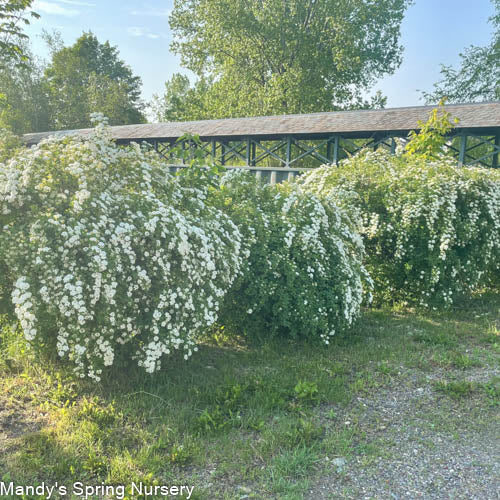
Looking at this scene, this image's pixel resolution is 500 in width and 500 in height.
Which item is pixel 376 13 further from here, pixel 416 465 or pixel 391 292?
pixel 416 465

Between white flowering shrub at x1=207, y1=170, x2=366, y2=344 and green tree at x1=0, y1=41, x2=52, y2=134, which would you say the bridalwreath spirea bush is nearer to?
white flowering shrub at x1=207, y1=170, x2=366, y2=344

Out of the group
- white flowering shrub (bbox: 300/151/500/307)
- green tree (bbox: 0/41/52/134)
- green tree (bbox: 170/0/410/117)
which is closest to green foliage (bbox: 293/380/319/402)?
white flowering shrub (bbox: 300/151/500/307)

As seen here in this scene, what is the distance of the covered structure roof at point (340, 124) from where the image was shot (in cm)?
1248

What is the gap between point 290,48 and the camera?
2425 cm

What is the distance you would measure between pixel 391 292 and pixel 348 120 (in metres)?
9.89

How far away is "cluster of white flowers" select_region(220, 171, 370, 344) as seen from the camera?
13.6ft

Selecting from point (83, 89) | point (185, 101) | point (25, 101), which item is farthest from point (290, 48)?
point (25, 101)

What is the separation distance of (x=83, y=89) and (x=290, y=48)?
1824 cm

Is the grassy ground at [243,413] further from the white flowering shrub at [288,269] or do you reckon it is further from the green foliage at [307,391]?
the white flowering shrub at [288,269]

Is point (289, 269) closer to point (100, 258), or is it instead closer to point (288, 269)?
point (288, 269)

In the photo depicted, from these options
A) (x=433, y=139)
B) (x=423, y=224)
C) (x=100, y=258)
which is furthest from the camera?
(x=433, y=139)

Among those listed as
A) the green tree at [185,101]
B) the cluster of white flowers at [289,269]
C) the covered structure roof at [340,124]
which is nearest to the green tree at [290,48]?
the green tree at [185,101]

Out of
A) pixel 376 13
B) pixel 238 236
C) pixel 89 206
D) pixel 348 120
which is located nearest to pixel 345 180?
pixel 238 236

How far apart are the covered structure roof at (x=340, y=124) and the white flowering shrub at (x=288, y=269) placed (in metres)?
8.98
